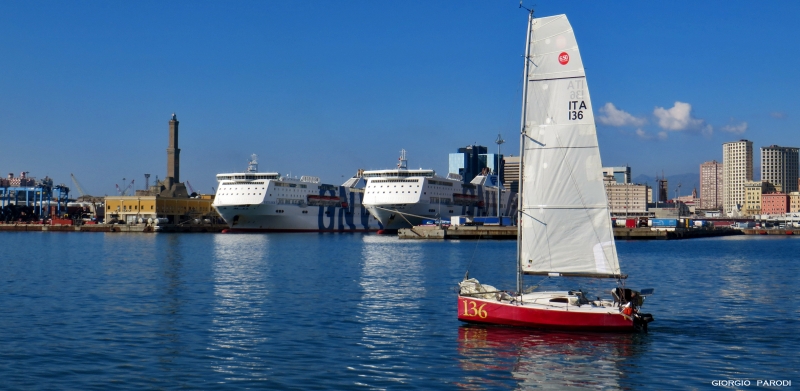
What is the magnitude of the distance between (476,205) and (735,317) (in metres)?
101

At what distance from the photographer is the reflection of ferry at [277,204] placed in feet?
341

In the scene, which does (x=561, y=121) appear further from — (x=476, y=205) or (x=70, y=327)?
(x=476, y=205)

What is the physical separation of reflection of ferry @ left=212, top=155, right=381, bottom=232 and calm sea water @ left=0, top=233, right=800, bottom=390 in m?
65.8

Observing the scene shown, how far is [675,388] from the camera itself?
15.8m

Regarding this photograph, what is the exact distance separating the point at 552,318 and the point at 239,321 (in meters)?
8.95

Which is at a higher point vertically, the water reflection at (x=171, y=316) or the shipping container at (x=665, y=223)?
the shipping container at (x=665, y=223)

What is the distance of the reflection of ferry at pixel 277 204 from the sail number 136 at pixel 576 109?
84890 mm

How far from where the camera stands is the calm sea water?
54.0 ft

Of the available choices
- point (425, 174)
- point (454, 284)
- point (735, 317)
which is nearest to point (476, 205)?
point (425, 174)

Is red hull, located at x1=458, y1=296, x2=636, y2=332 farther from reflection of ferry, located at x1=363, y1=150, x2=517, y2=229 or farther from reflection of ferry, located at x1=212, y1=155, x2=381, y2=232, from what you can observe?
reflection of ferry, located at x1=212, y1=155, x2=381, y2=232

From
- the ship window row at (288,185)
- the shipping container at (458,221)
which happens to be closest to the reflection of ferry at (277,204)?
the ship window row at (288,185)

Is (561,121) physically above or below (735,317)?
above

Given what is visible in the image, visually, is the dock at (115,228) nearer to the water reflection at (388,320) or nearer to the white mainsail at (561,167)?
the water reflection at (388,320)

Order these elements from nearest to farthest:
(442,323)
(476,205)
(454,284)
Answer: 1. (442,323)
2. (454,284)
3. (476,205)
